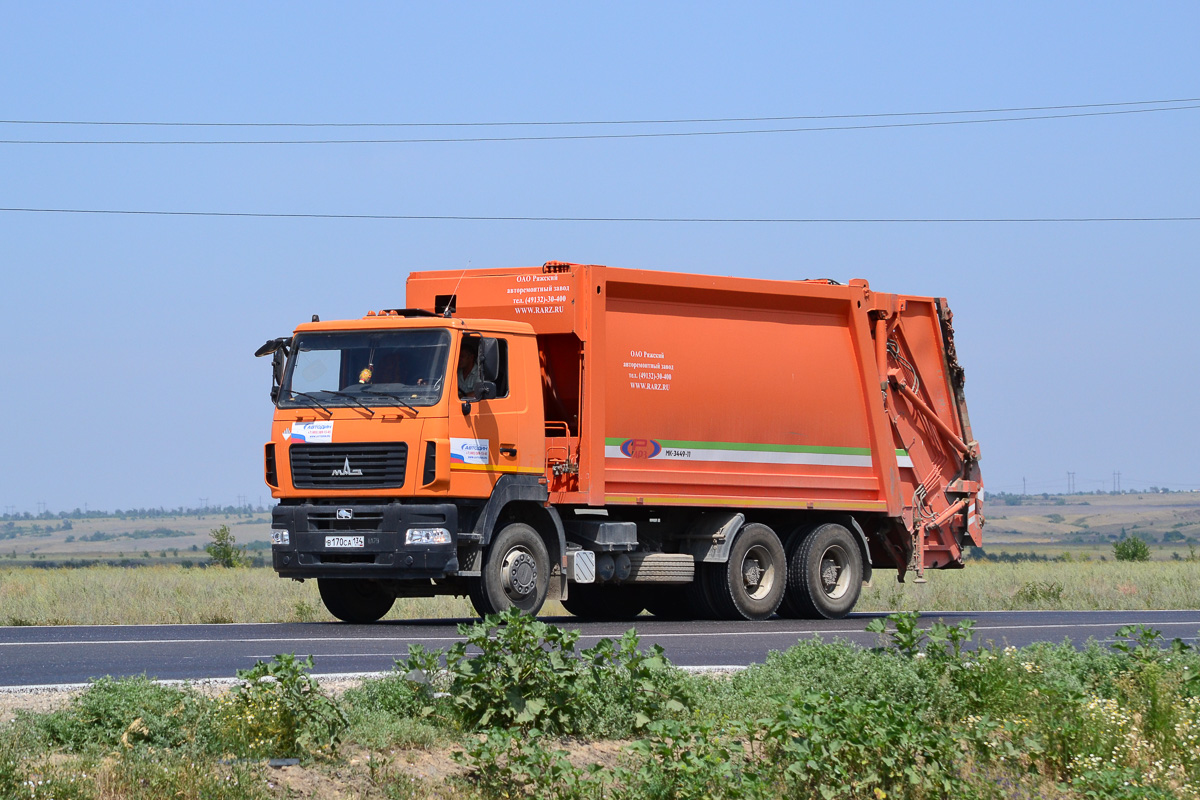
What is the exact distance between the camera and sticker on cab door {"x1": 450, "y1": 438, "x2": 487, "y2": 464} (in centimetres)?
1535

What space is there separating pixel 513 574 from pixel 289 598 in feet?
28.8

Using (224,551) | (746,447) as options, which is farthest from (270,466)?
(224,551)

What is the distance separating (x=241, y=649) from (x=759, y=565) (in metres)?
7.30

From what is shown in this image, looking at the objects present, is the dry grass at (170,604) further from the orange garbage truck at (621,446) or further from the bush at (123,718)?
the bush at (123,718)

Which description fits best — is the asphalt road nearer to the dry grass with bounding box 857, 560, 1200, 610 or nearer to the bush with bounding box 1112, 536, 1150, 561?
the dry grass with bounding box 857, 560, 1200, 610

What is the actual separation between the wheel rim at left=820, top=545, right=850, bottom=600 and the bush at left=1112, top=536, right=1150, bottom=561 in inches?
1405

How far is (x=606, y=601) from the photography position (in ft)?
63.0

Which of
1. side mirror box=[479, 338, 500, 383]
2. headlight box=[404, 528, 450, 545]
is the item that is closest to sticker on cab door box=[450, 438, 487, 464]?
side mirror box=[479, 338, 500, 383]

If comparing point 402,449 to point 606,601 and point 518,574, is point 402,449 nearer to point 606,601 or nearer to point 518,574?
point 518,574

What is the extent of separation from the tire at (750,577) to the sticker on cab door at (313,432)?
4918 mm

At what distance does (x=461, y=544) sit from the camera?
15.4 metres

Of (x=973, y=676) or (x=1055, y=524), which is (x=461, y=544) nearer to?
(x=973, y=676)

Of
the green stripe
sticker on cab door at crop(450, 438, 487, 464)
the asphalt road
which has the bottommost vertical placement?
the asphalt road

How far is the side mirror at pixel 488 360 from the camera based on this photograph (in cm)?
1566
